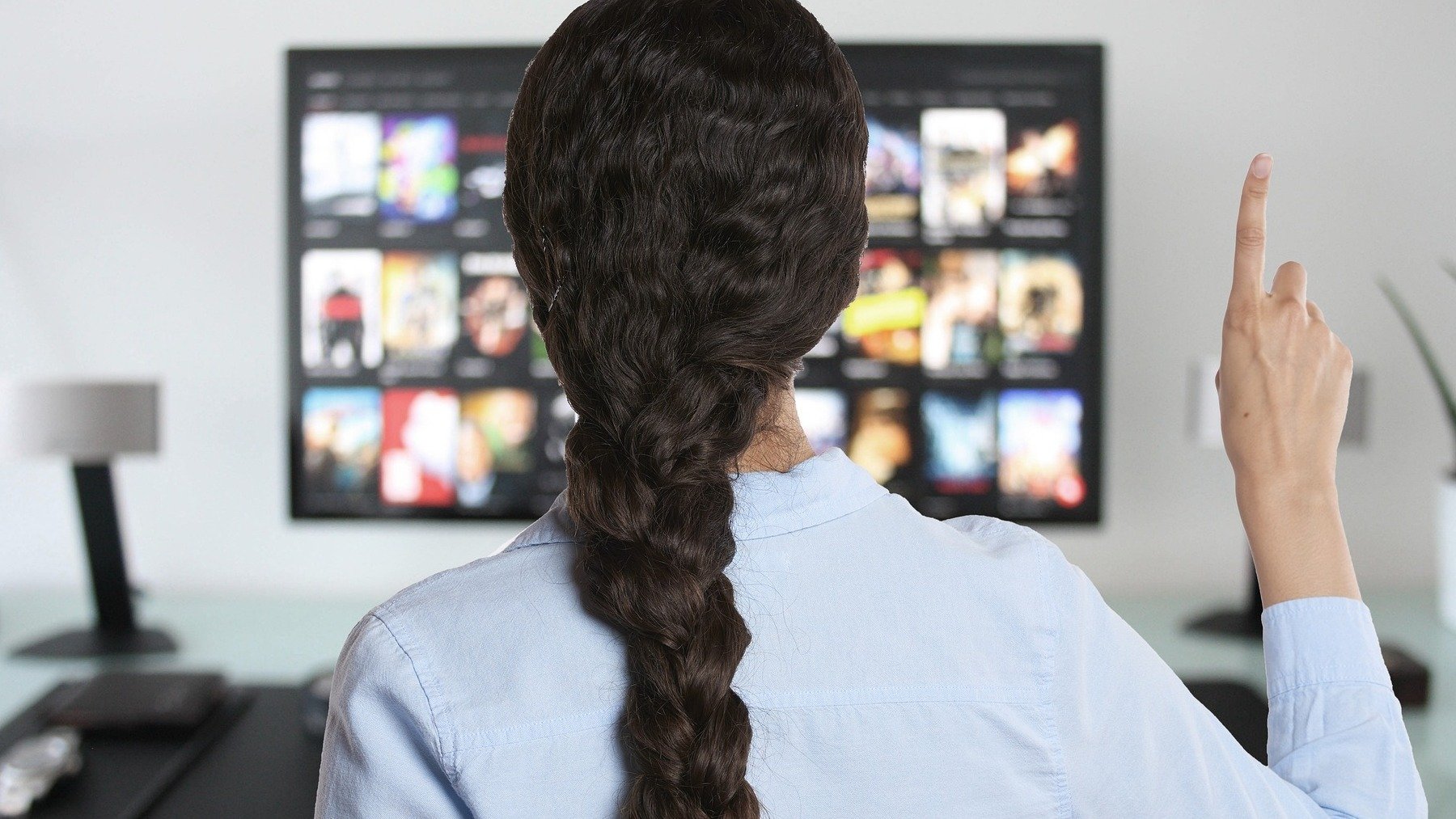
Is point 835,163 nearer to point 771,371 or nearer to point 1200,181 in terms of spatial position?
point 771,371

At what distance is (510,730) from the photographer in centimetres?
55

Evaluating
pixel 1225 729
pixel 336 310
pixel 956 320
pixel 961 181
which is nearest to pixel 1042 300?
pixel 956 320

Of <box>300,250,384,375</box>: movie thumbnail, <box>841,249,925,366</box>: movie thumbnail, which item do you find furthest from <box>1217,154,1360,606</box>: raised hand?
<box>300,250,384,375</box>: movie thumbnail

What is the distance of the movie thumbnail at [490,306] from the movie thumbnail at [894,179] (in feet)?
2.22

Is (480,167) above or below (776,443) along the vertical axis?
above

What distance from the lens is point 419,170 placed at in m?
2.16

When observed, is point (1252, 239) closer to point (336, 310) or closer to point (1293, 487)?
point (1293, 487)

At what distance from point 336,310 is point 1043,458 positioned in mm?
1334

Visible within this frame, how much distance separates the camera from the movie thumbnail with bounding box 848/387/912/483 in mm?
2162

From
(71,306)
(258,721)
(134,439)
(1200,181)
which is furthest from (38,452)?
(1200,181)

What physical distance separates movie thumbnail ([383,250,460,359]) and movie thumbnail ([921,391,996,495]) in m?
0.90

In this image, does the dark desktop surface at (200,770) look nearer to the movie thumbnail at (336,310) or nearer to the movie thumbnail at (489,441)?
the movie thumbnail at (489,441)

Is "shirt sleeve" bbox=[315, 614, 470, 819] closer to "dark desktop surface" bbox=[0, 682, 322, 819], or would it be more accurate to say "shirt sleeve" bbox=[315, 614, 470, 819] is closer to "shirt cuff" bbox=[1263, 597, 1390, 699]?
"shirt cuff" bbox=[1263, 597, 1390, 699]

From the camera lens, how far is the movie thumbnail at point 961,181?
6.97 ft
